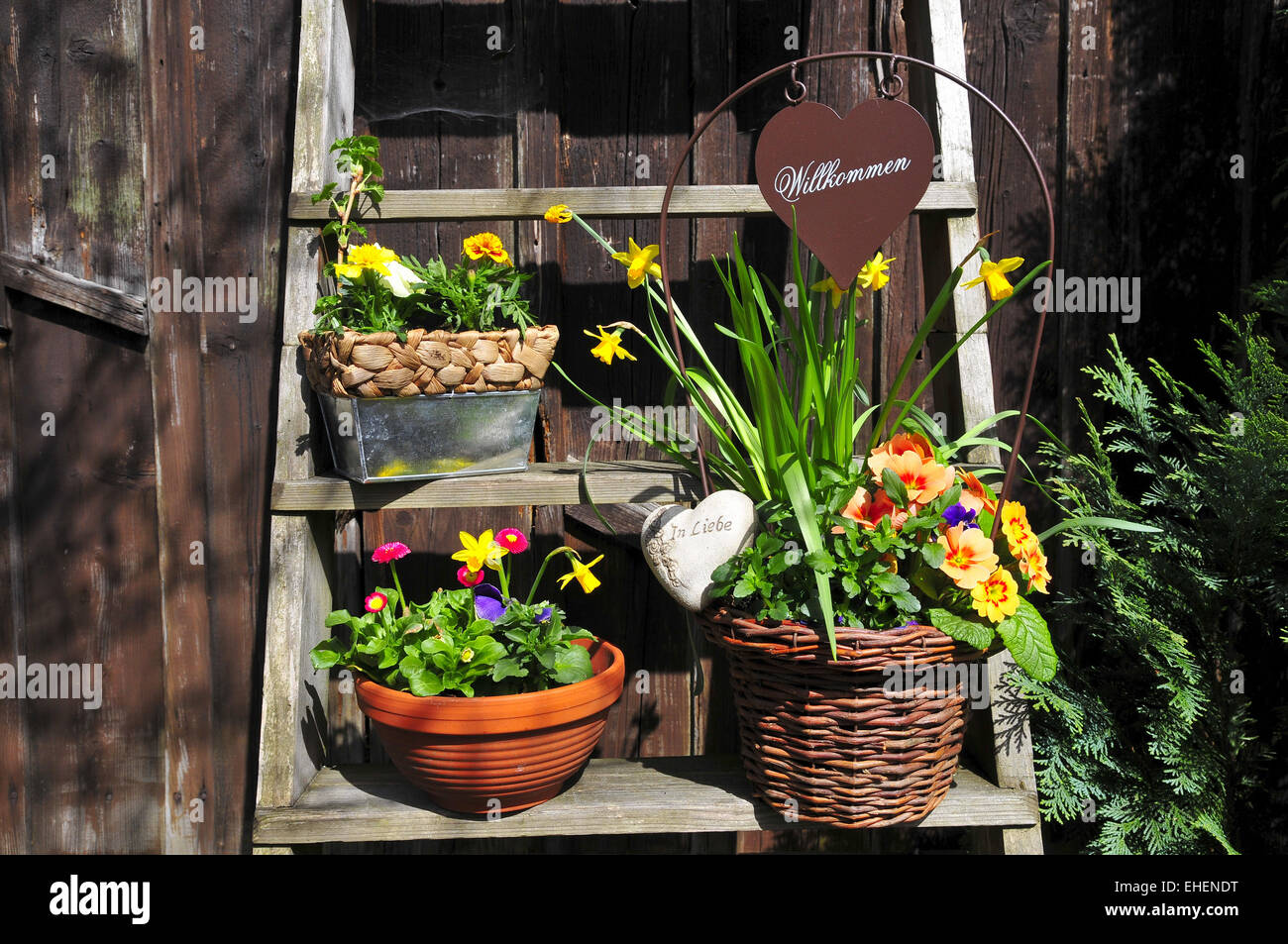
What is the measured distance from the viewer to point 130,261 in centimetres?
180

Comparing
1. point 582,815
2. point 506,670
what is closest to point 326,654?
point 506,670

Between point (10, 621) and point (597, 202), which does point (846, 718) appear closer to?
point (597, 202)

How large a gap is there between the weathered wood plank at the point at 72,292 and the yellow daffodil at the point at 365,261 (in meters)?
0.73

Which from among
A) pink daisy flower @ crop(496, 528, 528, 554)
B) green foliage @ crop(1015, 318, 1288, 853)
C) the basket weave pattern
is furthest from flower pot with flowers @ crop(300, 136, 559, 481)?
green foliage @ crop(1015, 318, 1288, 853)

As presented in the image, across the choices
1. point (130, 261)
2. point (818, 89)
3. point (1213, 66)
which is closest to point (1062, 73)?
point (1213, 66)

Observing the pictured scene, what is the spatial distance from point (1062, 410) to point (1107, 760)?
0.70 metres

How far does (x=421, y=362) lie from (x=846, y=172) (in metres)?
0.67

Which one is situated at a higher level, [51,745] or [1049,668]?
[1049,668]

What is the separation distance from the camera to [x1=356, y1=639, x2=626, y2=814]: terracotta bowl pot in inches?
49.7

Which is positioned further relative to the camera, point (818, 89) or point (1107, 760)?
point (818, 89)

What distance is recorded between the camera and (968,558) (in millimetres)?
1177

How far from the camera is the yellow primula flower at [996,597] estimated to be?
1.17m

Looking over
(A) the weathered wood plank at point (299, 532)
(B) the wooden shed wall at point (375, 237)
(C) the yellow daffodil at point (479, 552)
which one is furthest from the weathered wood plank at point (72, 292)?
(C) the yellow daffodil at point (479, 552)

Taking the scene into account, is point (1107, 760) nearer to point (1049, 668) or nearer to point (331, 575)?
point (1049, 668)
